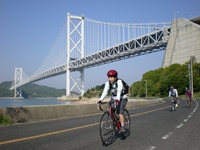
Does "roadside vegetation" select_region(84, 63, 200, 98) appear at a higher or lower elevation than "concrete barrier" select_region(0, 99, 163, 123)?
higher

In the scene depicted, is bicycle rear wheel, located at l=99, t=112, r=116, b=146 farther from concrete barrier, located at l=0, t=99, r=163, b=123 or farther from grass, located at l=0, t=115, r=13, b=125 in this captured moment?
concrete barrier, located at l=0, t=99, r=163, b=123

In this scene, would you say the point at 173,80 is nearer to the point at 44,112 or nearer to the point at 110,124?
the point at 44,112

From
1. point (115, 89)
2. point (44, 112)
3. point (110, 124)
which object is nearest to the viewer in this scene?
point (110, 124)

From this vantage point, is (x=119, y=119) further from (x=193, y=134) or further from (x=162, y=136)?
(x=193, y=134)

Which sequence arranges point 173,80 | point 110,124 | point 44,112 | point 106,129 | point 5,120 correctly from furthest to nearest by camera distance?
Result: point 173,80 < point 44,112 < point 5,120 < point 110,124 < point 106,129

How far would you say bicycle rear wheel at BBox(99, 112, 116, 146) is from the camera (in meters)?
6.44

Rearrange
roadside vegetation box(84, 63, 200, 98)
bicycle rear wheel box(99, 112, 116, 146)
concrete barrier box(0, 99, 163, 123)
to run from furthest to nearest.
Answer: roadside vegetation box(84, 63, 200, 98)
concrete barrier box(0, 99, 163, 123)
bicycle rear wheel box(99, 112, 116, 146)

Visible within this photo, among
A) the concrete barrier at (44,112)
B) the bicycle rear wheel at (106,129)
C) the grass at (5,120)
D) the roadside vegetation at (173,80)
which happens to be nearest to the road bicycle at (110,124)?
the bicycle rear wheel at (106,129)

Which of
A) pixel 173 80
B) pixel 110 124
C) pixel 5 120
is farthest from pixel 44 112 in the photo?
pixel 173 80

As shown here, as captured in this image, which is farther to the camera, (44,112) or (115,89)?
(44,112)

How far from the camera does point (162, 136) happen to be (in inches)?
309

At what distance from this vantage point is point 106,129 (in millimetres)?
6578

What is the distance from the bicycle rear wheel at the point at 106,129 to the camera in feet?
21.1

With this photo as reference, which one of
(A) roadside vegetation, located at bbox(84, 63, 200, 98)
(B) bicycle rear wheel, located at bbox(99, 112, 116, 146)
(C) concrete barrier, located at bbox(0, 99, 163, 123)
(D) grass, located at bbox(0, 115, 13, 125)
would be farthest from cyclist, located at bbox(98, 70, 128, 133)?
(A) roadside vegetation, located at bbox(84, 63, 200, 98)
